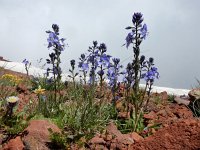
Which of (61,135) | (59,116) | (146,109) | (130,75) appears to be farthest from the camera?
(146,109)

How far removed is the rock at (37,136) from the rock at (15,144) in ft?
0.23

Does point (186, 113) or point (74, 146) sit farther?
point (186, 113)

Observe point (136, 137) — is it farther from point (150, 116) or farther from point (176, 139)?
point (150, 116)

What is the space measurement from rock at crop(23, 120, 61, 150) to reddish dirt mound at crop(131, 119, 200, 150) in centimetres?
108

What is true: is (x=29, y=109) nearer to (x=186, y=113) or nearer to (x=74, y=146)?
(x=74, y=146)

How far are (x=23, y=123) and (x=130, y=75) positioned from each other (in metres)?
2.35

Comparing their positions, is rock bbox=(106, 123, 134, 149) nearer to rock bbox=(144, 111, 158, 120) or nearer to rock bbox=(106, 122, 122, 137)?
rock bbox=(106, 122, 122, 137)

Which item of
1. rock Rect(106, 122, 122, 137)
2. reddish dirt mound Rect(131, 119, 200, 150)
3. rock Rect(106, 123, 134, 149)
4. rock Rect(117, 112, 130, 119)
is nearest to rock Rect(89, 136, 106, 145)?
rock Rect(106, 123, 134, 149)

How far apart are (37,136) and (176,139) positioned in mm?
1659

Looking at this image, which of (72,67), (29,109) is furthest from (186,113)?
(29,109)

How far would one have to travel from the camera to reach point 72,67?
26.0 feet

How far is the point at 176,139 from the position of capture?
5.86 m

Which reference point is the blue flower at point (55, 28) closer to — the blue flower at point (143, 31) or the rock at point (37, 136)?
the blue flower at point (143, 31)

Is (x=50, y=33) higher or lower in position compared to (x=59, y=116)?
higher
